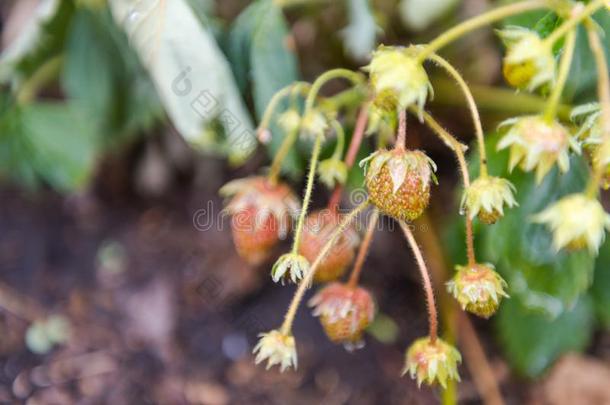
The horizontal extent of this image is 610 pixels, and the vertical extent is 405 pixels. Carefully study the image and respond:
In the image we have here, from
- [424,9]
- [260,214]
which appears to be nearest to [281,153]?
[260,214]

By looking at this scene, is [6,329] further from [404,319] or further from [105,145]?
[404,319]

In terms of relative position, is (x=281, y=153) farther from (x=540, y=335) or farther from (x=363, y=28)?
(x=540, y=335)

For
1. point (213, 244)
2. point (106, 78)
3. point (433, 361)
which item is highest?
point (106, 78)

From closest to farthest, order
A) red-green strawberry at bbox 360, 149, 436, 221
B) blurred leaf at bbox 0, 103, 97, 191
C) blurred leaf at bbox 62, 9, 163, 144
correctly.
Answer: red-green strawberry at bbox 360, 149, 436, 221 < blurred leaf at bbox 62, 9, 163, 144 < blurred leaf at bbox 0, 103, 97, 191

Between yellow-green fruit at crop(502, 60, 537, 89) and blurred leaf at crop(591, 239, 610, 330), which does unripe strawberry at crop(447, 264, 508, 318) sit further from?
blurred leaf at crop(591, 239, 610, 330)

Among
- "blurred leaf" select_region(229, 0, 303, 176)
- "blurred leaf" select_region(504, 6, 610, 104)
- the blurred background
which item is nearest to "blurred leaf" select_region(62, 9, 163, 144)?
the blurred background
